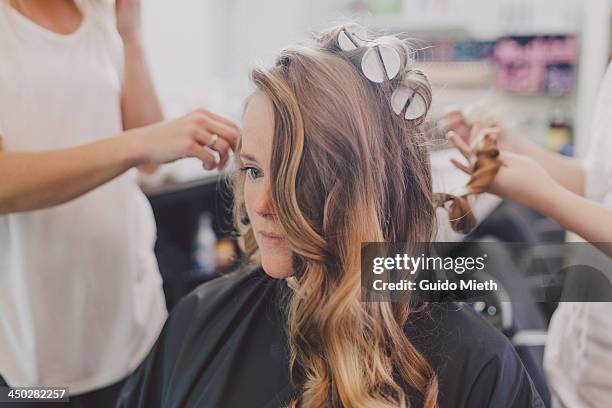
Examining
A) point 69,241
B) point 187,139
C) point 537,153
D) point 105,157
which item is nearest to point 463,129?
point 537,153

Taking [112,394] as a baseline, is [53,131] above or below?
above

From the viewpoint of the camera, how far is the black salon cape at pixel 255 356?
0.76 m

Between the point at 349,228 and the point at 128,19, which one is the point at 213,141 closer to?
the point at 349,228

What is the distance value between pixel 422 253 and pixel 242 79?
254cm

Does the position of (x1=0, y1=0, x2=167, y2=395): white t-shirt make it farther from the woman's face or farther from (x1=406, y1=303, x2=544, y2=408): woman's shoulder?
(x1=406, y1=303, x2=544, y2=408): woman's shoulder

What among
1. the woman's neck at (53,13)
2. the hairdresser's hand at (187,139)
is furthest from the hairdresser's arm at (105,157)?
the woman's neck at (53,13)

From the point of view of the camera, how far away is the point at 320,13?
3.44m

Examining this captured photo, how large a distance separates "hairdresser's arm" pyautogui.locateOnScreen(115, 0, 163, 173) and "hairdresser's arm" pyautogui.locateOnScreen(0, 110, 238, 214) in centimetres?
20

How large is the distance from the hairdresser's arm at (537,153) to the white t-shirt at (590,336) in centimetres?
3

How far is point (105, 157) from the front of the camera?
83 centimetres

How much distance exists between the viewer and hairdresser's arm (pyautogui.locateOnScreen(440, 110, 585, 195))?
924mm

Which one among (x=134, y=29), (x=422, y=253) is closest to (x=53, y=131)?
(x=134, y=29)

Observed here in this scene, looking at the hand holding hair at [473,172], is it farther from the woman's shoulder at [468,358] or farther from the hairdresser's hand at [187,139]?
the hairdresser's hand at [187,139]

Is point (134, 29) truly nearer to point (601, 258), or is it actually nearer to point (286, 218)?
point (286, 218)
